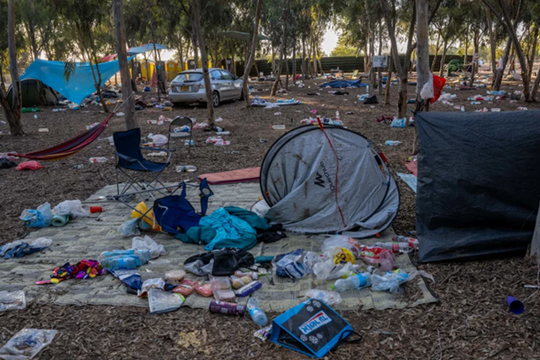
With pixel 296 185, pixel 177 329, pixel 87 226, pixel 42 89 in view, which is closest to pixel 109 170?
pixel 87 226

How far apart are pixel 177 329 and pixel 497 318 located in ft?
6.56

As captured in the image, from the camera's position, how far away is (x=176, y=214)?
4570 millimetres

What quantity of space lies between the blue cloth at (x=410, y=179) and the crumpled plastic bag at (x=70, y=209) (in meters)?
3.93

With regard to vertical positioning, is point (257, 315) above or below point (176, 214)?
below

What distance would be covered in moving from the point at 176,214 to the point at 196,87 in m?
9.78

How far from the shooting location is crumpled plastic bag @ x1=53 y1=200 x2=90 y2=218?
491cm

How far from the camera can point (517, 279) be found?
322 cm

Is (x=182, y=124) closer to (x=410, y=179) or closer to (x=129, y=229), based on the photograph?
(x=129, y=229)

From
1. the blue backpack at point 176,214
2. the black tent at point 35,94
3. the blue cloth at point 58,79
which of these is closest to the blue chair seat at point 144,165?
the blue backpack at point 176,214

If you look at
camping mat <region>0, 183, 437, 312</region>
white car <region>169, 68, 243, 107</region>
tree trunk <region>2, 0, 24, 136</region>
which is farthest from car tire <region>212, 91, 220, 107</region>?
camping mat <region>0, 183, 437, 312</region>

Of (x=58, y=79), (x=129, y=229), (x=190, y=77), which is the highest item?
(x=58, y=79)

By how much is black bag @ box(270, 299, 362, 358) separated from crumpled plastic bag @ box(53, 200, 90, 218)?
3.13 m

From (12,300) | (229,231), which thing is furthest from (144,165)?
(12,300)

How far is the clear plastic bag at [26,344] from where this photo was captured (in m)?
2.58
